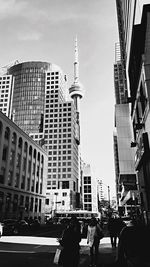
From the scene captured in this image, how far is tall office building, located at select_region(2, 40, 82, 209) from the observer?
120831 mm

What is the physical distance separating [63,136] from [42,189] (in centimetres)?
6341

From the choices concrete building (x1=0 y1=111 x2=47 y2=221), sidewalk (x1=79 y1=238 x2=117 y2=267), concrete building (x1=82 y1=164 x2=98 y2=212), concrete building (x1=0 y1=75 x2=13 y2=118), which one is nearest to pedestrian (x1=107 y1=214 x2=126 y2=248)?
sidewalk (x1=79 y1=238 x2=117 y2=267)

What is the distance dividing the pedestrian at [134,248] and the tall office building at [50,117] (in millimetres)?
106949

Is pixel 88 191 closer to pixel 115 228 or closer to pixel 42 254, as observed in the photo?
pixel 115 228

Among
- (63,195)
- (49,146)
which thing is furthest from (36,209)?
(49,146)

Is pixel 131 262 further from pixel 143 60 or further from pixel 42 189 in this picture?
pixel 42 189

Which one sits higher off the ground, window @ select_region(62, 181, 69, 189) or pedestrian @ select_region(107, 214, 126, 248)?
window @ select_region(62, 181, 69, 189)

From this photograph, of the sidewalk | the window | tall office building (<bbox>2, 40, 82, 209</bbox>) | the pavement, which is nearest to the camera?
the sidewalk

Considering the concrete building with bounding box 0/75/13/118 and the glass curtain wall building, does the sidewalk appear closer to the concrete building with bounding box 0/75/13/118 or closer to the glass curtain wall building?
the glass curtain wall building

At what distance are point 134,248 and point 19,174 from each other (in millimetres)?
51364

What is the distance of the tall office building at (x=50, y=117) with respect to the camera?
121 meters

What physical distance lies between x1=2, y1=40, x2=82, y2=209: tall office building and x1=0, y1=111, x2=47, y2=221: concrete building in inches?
1827

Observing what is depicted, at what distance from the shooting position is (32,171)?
60.7 metres

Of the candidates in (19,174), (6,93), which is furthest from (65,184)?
(6,93)
